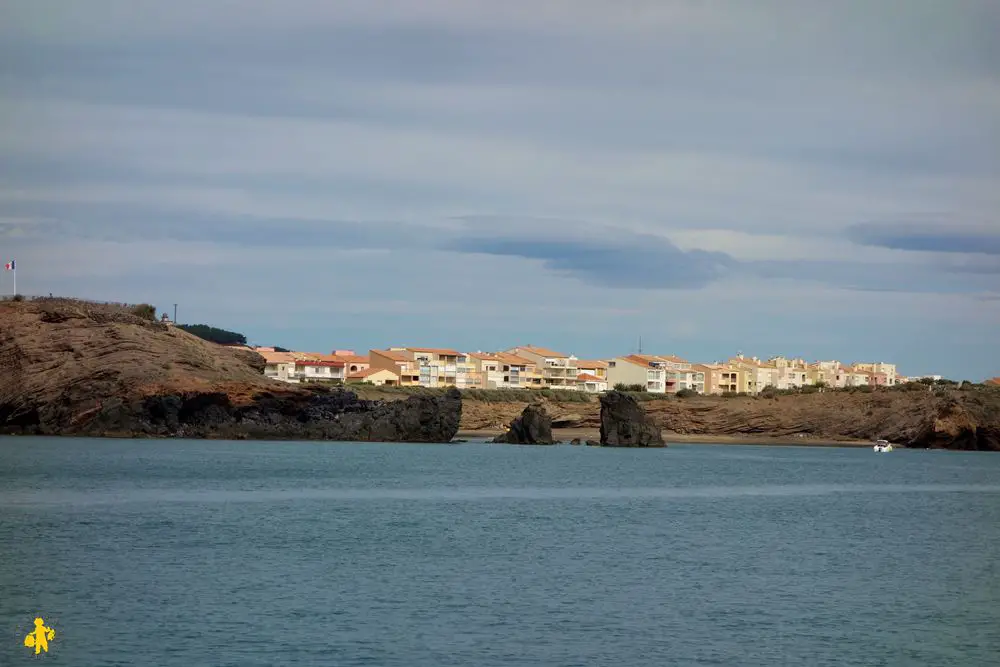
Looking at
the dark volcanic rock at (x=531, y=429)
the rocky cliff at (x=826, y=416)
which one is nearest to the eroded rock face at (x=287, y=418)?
the dark volcanic rock at (x=531, y=429)

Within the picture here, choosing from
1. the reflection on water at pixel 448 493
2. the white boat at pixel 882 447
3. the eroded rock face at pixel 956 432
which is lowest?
the reflection on water at pixel 448 493

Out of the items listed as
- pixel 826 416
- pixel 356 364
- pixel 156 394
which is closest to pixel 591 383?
pixel 356 364

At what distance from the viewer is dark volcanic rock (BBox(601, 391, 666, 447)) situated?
110 meters

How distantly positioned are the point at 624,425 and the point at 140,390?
41.3m

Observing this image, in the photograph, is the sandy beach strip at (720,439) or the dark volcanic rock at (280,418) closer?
the dark volcanic rock at (280,418)

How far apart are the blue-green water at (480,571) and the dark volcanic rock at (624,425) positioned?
42931 mm

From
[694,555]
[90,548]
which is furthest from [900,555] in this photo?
[90,548]

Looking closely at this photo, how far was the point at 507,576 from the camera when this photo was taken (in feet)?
104

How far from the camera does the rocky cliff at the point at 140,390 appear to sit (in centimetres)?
9256

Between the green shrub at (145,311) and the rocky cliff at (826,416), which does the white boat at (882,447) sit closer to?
the rocky cliff at (826,416)

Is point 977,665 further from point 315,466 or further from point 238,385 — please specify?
point 238,385

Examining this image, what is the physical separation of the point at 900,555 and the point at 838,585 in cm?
787

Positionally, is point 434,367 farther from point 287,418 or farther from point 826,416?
point 287,418

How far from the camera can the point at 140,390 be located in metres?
92.2
